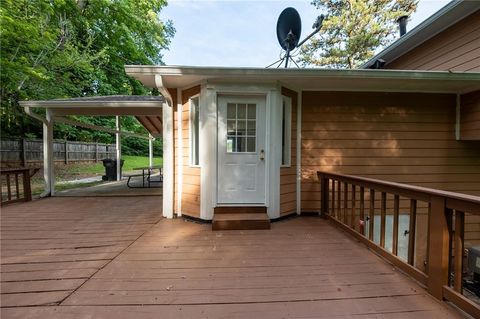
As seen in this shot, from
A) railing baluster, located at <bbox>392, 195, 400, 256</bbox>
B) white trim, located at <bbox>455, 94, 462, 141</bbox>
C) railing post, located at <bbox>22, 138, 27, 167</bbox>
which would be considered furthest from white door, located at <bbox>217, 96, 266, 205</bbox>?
railing post, located at <bbox>22, 138, 27, 167</bbox>

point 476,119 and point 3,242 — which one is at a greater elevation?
point 476,119

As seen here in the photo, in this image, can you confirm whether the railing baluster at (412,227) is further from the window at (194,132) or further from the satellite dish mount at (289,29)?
the satellite dish mount at (289,29)

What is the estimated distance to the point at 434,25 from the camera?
506 cm

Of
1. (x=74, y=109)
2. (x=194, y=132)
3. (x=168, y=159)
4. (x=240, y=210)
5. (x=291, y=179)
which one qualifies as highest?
(x=74, y=109)

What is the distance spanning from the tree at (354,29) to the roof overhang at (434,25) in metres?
10.1

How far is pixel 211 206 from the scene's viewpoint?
3916 mm

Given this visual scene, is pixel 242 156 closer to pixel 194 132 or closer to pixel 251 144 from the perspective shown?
pixel 251 144

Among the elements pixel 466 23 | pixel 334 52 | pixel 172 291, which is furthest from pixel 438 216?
pixel 334 52

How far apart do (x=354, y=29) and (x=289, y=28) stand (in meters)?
12.6

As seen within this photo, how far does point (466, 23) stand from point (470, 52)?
1.82ft

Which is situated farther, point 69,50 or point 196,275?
point 69,50

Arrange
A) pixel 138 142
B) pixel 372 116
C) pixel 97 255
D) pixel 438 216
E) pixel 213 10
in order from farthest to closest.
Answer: pixel 138 142
pixel 213 10
pixel 372 116
pixel 97 255
pixel 438 216

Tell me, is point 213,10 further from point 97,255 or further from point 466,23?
point 97,255

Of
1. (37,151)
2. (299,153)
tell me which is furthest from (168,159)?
(37,151)
